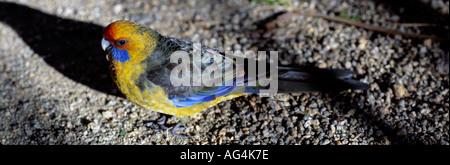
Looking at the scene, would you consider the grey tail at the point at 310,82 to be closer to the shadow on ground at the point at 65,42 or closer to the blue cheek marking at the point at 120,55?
the blue cheek marking at the point at 120,55

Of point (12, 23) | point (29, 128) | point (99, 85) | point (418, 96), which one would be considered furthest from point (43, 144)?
point (418, 96)

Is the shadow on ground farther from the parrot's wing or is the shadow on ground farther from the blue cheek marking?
the parrot's wing

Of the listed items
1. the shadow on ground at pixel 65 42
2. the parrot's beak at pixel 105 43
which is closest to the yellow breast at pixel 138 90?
the parrot's beak at pixel 105 43

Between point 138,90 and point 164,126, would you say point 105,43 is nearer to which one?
point 138,90

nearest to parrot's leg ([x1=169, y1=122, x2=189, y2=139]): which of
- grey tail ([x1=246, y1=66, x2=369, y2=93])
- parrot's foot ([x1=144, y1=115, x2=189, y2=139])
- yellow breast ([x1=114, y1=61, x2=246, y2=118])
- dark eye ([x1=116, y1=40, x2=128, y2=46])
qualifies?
parrot's foot ([x1=144, y1=115, x2=189, y2=139])

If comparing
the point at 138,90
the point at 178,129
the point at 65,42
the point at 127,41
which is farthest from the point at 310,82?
the point at 65,42

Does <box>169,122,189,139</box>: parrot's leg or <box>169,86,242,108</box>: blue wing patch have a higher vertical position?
<box>169,86,242,108</box>: blue wing patch

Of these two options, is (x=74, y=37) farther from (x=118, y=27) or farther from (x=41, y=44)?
(x=118, y=27)
